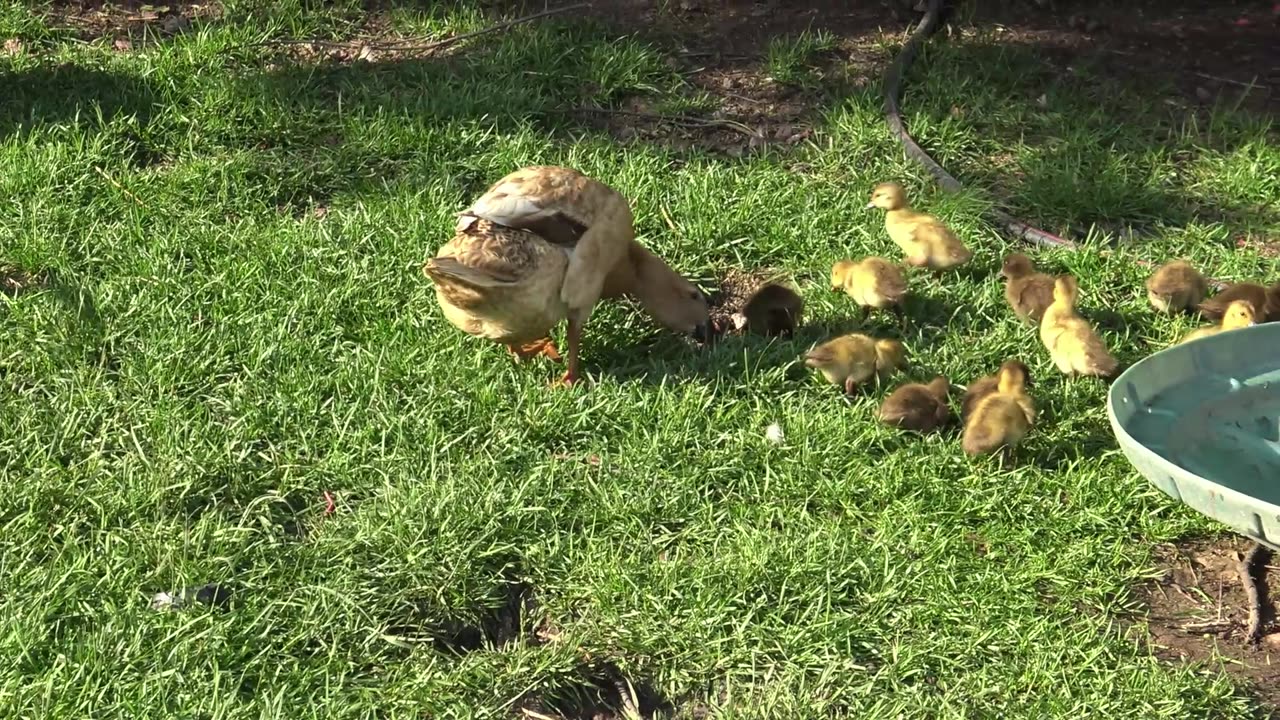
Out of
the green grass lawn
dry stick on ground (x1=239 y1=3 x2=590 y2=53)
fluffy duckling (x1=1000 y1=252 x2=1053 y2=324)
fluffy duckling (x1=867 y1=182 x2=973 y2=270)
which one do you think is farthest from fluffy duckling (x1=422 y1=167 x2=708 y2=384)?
dry stick on ground (x1=239 y1=3 x2=590 y2=53)

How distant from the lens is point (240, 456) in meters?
4.33

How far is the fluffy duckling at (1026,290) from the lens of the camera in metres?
5.09

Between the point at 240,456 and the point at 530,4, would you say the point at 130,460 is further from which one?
the point at 530,4

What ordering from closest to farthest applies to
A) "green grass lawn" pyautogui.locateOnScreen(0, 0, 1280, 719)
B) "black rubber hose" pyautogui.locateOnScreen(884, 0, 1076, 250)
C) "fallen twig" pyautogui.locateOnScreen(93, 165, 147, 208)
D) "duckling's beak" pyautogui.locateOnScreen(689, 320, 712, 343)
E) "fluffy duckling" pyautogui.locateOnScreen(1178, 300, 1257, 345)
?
"green grass lawn" pyautogui.locateOnScreen(0, 0, 1280, 719) < "fluffy duckling" pyautogui.locateOnScreen(1178, 300, 1257, 345) < "duckling's beak" pyautogui.locateOnScreen(689, 320, 712, 343) < "fallen twig" pyautogui.locateOnScreen(93, 165, 147, 208) < "black rubber hose" pyautogui.locateOnScreen(884, 0, 1076, 250)

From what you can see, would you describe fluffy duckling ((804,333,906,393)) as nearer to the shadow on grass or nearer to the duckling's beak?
the duckling's beak

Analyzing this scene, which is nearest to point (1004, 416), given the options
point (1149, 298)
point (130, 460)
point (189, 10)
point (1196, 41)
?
point (1149, 298)

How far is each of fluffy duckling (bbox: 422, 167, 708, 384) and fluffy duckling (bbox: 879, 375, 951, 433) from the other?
0.88 m

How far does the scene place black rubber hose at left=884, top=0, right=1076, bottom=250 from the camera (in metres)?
5.83

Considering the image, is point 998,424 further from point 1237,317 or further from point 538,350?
point 538,350

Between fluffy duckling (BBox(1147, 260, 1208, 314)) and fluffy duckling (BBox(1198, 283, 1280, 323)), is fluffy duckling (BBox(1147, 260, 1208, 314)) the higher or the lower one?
the lower one

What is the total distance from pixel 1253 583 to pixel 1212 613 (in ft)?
0.54

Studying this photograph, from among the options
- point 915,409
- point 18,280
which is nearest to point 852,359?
point 915,409

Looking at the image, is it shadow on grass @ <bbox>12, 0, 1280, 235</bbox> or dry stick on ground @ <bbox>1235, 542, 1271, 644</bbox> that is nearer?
dry stick on ground @ <bbox>1235, 542, 1271, 644</bbox>

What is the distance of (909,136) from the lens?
6.41 meters
